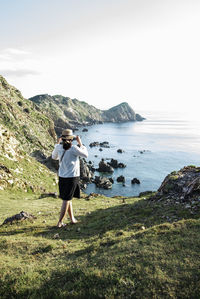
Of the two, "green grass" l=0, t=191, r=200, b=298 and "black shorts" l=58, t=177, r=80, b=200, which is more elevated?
"black shorts" l=58, t=177, r=80, b=200

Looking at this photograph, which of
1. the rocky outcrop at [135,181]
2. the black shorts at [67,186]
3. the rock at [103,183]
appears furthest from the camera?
the rocky outcrop at [135,181]

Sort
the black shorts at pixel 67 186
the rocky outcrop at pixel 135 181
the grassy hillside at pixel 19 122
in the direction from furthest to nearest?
the rocky outcrop at pixel 135 181 < the grassy hillside at pixel 19 122 < the black shorts at pixel 67 186

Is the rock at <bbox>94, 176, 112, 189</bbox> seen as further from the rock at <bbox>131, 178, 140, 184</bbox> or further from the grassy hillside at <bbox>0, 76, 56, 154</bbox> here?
the grassy hillside at <bbox>0, 76, 56, 154</bbox>

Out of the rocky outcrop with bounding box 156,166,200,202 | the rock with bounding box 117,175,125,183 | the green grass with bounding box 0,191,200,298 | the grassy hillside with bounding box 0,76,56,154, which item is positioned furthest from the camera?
the rock with bounding box 117,175,125,183

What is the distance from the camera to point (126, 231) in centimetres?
872

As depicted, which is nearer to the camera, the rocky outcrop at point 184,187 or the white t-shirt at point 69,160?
the white t-shirt at point 69,160

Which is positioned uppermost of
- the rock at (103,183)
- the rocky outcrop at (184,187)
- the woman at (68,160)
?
the woman at (68,160)

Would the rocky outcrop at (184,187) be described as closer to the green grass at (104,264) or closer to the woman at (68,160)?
the green grass at (104,264)

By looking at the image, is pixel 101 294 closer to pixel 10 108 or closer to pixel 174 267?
pixel 174 267

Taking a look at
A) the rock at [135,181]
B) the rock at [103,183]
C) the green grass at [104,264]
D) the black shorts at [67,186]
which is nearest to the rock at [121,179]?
the rock at [135,181]

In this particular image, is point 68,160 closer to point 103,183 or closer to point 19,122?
point 103,183

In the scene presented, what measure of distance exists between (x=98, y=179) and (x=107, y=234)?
61191 millimetres

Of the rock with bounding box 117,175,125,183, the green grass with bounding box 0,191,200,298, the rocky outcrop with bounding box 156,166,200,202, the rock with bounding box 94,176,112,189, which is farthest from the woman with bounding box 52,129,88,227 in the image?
the rock with bounding box 117,175,125,183

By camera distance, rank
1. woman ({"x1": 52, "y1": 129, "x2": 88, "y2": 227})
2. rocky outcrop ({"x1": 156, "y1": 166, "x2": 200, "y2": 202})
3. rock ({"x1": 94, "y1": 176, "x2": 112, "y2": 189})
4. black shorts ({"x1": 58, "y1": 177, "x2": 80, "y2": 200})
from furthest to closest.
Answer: rock ({"x1": 94, "y1": 176, "x2": 112, "y2": 189})
rocky outcrop ({"x1": 156, "y1": 166, "x2": 200, "y2": 202})
black shorts ({"x1": 58, "y1": 177, "x2": 80, "y2": 200})
woman ({"x1": 52, "y1": 129, "x2": 88, "y2": 227})
